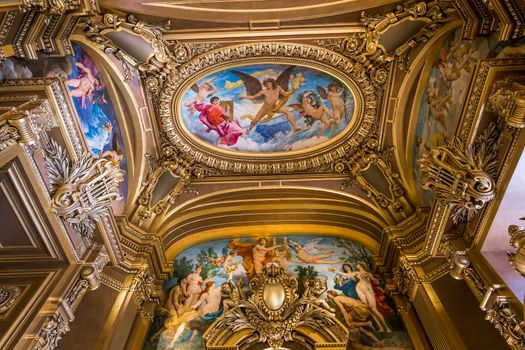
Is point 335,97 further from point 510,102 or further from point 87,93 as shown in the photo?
point 87,93

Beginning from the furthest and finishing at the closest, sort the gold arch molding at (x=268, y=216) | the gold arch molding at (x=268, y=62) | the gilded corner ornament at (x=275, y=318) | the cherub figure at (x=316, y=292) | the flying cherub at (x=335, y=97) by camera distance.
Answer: the gold arch molding at (x=268, y=216), the flying cherub at (x=335, y=97), the gold arch molding at (x=268, y=62), the cherub figure at (x=316, y=292), the gilded corner ornament at (x=275, y=318)

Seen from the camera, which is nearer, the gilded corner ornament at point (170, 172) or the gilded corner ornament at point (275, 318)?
the gilded corner ornament at point (275, 318)

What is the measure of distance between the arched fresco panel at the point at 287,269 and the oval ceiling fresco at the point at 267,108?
2.76 m

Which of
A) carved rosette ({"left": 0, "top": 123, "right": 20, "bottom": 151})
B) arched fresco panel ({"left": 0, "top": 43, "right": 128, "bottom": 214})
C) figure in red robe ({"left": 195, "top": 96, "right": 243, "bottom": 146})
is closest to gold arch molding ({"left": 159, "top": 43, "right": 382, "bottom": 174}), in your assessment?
figure in red robe ({"left": 195, "top": 96, "right": 243, "bottom": 146})

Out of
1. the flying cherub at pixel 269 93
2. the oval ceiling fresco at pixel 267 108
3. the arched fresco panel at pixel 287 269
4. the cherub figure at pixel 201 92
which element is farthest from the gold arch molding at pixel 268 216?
the cherub figure at pixel 201 92

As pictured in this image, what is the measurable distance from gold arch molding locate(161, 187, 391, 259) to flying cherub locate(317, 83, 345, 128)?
2.17 metres

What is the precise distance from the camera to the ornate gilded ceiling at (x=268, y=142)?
5963mm

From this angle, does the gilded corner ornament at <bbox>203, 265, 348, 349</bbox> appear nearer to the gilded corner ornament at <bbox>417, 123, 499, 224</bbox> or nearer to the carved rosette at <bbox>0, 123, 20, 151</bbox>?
the gilded corner ornament at <bbox>417, 123, 499, 224</bbox>

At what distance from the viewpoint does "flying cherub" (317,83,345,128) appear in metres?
9.55

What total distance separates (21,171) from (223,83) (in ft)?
17.0

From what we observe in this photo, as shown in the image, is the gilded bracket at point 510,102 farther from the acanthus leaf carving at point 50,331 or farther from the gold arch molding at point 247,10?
the acanthus leaf carving at point 50,331

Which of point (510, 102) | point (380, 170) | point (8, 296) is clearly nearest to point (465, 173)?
point (510, 102)

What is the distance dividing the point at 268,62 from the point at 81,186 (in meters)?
5.01

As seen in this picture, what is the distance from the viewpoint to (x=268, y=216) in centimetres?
1113
